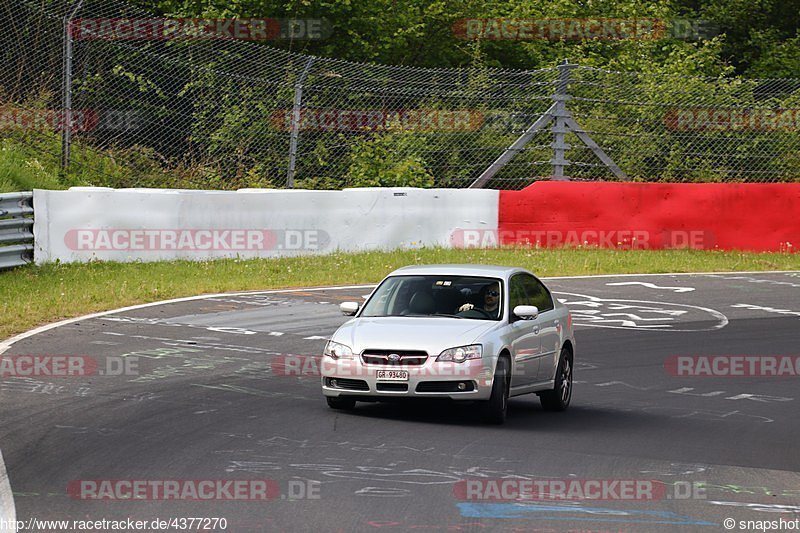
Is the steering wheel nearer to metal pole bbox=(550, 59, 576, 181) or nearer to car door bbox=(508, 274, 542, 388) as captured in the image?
car door bbox=(508, 274, 542, 388)

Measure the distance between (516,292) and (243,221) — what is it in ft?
38.1

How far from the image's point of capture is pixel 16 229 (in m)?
19.7

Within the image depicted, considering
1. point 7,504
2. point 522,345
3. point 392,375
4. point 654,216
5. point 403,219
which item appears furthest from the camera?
point 654,216

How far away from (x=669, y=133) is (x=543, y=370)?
696 inches

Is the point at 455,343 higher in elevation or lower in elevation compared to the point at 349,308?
lower

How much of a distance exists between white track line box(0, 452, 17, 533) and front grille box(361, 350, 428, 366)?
337cm

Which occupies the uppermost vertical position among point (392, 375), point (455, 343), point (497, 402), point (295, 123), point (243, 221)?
point (295, 123)

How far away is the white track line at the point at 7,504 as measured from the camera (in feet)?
21.9

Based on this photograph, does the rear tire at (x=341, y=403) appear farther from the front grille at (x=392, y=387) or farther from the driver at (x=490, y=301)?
the driver at (x=490, y=301)

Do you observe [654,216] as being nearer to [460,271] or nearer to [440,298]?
[460,271]

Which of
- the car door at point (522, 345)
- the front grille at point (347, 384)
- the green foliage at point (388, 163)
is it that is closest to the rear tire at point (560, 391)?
the car door at point (522, 345)

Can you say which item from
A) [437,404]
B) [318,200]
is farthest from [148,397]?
[318,200]

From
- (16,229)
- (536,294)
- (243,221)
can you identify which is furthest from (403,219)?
(536,294)

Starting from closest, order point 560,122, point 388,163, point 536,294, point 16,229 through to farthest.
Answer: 1. point 536,294
2. point 16,229
3. point 560,122
4. point 388,163
